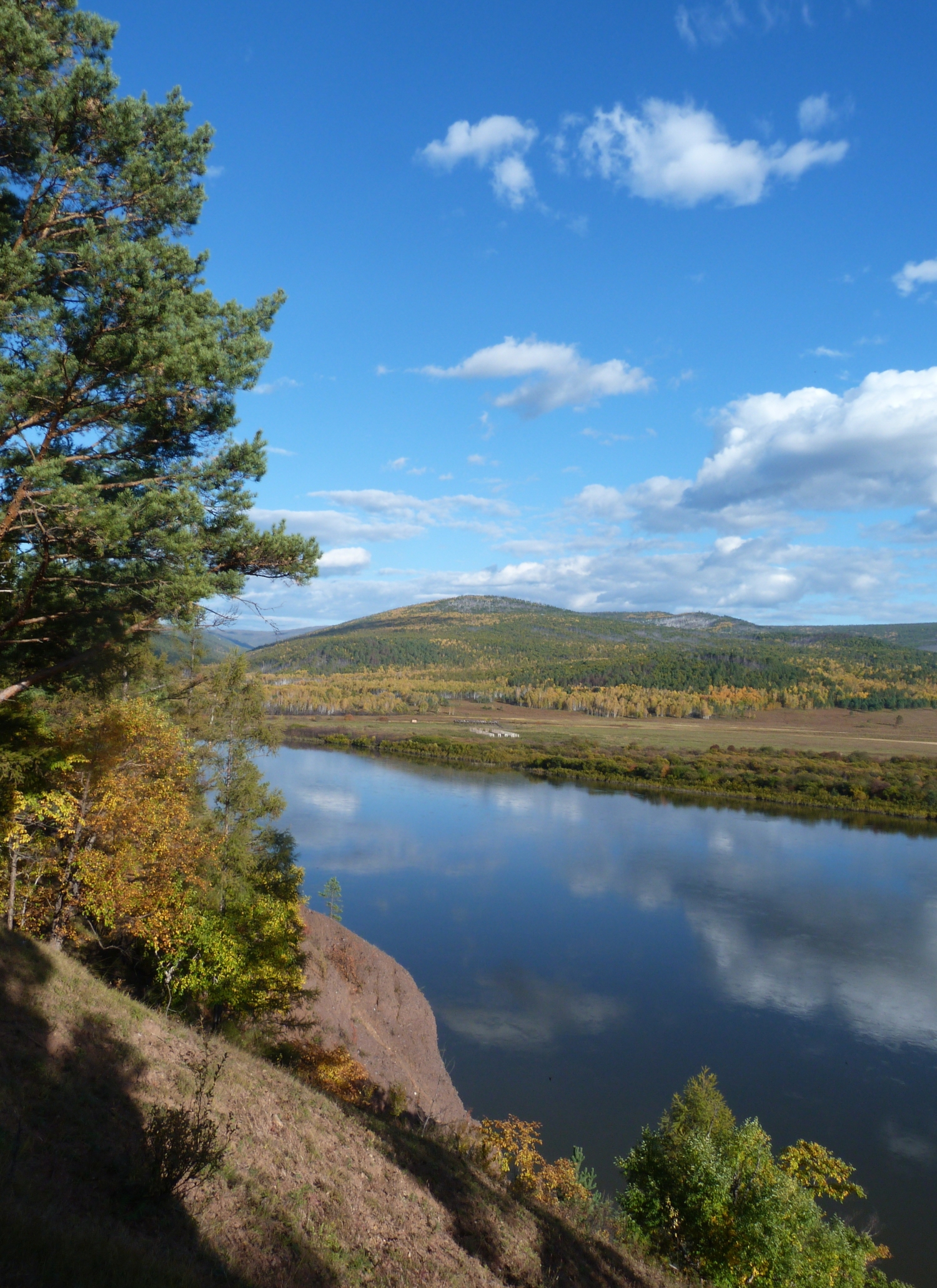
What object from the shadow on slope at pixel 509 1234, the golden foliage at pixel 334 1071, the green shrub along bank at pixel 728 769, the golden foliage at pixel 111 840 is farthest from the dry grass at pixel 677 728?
the golden foliage at pixel 111 840

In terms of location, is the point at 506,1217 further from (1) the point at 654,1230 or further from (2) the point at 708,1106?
(2) the point at 708,1106

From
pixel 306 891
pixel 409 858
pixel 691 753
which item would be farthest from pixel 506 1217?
pixel 691 753

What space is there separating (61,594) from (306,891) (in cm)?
3159

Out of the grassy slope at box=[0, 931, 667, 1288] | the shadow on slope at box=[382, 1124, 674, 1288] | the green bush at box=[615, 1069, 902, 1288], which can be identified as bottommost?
the green bush at box=[615, 1069, 902, 1288]

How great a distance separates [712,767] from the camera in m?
83.9

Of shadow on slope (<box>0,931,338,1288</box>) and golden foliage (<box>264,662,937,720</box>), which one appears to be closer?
shadow on slope (<box>0,931,338,1288</box>)

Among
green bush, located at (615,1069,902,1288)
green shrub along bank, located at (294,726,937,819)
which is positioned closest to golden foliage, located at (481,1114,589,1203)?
green bush, located at (615,1069,902,1288)

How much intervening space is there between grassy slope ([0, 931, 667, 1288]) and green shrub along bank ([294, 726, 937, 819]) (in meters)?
71.7

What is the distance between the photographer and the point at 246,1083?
967cm

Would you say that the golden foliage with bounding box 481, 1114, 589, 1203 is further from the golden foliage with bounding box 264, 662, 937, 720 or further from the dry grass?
the golden foliage with bounding box 264, 662, 937, 720

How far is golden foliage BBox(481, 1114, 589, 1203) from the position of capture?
1365cm

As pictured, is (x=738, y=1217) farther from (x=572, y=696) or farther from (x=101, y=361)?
(x=572, y=696)

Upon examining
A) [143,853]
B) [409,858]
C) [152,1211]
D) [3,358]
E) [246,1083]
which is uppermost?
[3,358]

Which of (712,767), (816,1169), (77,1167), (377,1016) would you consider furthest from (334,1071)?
(712,767)
